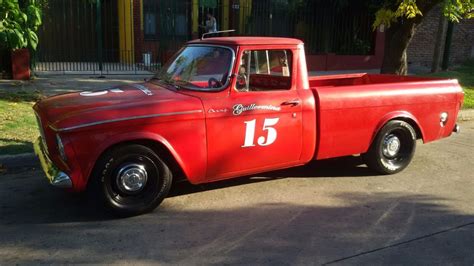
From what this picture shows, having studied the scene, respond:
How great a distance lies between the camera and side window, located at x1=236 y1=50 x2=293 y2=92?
515 centimetres

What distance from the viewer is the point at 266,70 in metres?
5.52

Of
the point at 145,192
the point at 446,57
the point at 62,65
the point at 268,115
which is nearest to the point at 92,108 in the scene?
the point at 145,192

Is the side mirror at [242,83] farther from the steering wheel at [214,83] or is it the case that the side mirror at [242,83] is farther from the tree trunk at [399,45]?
the tree trunk at [399,45]

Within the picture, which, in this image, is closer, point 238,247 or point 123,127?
point 238,247

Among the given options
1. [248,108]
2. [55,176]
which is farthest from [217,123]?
[55,176]

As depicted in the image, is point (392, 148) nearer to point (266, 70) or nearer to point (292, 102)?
point (292, 102)

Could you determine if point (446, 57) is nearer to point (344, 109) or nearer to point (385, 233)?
point (344, 109)

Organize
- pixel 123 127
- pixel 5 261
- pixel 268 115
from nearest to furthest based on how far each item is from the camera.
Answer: pixel 5 261 < pixel 123 127 < pixel 268 115

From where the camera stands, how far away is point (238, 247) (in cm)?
407

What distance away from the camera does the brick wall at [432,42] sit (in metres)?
19.9

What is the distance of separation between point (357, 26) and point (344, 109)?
13.7 m

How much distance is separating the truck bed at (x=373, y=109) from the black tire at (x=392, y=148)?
0.11 metres

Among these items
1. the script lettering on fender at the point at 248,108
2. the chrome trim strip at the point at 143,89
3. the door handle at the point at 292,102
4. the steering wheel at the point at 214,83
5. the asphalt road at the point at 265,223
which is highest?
the steering wheel at the point at 214,83

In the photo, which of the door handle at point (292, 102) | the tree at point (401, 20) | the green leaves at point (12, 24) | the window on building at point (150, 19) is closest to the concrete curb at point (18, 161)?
the green leaves at point (12, 24)
